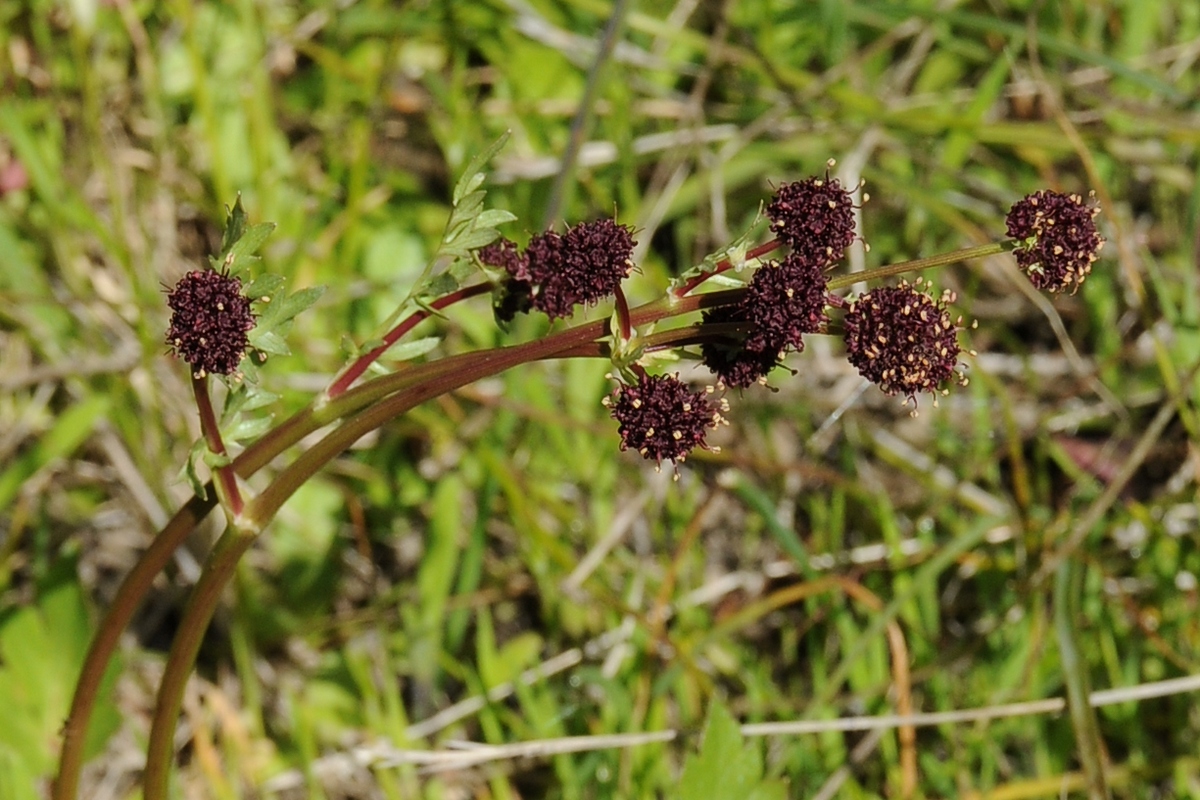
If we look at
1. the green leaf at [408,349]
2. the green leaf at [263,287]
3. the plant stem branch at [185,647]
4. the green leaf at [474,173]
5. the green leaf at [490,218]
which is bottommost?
the plant stem branch at [185,647]

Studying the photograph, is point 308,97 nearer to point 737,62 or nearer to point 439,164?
point 439,164

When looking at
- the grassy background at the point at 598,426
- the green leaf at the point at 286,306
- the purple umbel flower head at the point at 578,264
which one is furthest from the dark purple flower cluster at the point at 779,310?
the grassy background at the point at 598,426

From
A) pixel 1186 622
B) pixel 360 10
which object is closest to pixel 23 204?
pixel 360 10

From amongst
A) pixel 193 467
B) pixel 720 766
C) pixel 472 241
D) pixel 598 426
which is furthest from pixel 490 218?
pixel 598 426

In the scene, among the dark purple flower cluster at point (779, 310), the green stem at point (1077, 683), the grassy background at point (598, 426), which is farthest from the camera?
the grassy background at point (598, 426)

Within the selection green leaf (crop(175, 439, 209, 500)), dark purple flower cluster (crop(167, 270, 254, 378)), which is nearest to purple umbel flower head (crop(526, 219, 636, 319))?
dark purple flower cluster (crop(167, 270, 254, 378))

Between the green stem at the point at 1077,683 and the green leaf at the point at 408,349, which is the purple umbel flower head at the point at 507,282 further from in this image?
the green stem at the point at 1077,683
